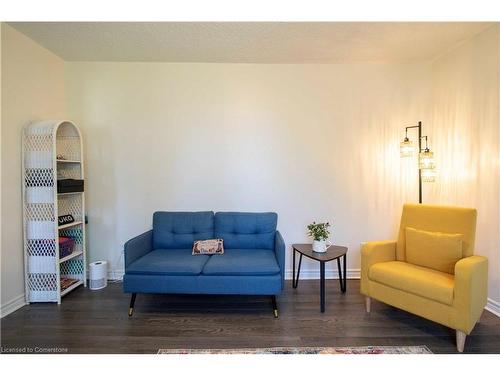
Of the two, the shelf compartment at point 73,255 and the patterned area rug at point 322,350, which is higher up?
the shelf compartment at point 73,255

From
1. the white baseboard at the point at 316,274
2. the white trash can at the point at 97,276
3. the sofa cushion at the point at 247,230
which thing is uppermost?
the sofa cushion at the point at 247,230

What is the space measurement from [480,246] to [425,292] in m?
1.06

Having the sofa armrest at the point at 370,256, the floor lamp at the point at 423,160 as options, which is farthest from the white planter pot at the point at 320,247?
the floor lamp at the point at 423,160

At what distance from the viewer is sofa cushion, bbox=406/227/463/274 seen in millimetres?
2084

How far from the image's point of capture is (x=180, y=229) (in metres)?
2.83

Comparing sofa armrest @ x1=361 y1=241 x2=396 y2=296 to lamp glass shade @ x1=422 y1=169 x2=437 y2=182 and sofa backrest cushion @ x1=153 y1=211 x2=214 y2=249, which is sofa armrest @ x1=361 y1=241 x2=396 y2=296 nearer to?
lamp glass shade @ x1=422 y1=169 x2=437 y2=182

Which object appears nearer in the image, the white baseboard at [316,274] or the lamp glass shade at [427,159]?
the lamp glass shade at [427,159]

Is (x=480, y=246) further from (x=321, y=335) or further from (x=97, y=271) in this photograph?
(x=97, y=271)

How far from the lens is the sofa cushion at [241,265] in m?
2.25

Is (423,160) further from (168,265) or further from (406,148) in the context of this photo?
(168,265)

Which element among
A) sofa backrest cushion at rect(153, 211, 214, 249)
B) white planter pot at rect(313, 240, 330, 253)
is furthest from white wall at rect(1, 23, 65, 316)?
white planter pot at rect(313, 240, 330, 253)

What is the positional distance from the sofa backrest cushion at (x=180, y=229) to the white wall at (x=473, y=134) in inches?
106

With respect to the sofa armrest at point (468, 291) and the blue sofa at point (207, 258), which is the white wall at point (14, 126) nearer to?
the blue sofa at point (207, 258)

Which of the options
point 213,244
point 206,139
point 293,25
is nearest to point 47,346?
point 213,244
